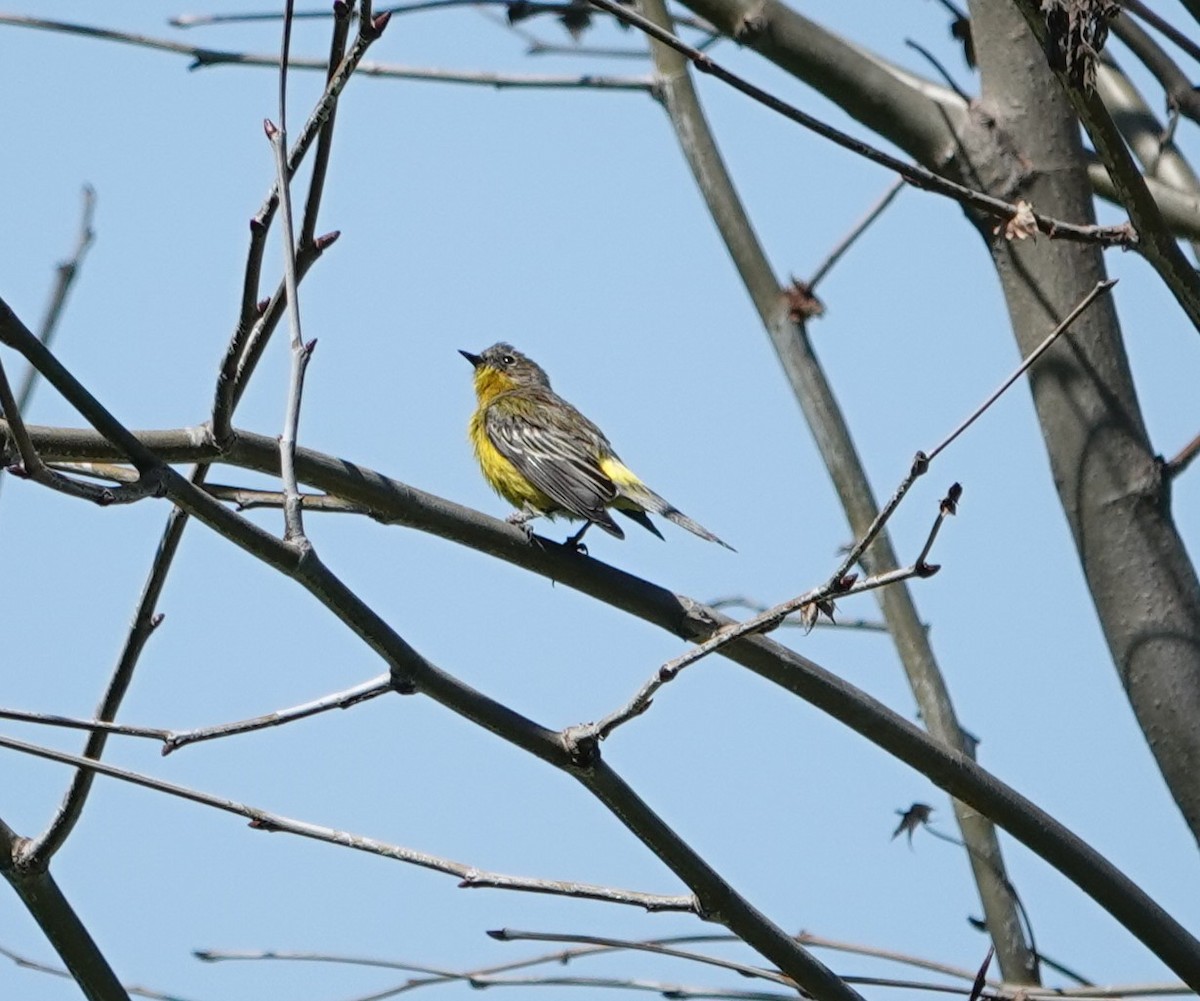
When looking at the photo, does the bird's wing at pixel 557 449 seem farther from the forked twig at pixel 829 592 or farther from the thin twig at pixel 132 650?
the forked twig at pixel 829 592

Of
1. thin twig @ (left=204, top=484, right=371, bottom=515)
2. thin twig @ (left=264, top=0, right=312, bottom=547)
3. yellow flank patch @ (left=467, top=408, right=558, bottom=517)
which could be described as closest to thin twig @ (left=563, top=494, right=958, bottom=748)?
thin twig @ (left=264, top=0, right=312, bottom=547)

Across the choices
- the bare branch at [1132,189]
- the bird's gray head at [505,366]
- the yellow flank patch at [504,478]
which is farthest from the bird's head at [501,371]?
the bare branch at [1132,189]

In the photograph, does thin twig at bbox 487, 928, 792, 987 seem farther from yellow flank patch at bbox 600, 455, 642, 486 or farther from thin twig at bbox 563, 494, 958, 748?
yellow flank patch at bbox 600, 455, 642, 486

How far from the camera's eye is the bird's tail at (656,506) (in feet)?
24.5

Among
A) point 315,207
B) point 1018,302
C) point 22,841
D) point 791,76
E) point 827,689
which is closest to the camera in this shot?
point 315,207

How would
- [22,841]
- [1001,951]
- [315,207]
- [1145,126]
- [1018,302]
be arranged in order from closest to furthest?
[315,207] → [22,841] → [1001,951] → [1018,302] → [1145,126]

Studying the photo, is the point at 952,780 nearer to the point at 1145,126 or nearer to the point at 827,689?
the point at 827,689

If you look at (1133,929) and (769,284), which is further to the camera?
(769,284)

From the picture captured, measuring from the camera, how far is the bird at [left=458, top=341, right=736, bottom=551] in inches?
285

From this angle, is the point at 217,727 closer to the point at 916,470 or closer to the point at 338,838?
the point at 338,838

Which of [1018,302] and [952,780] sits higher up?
[1018,302]

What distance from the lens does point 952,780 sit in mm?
3561

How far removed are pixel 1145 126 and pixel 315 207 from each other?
357 cm

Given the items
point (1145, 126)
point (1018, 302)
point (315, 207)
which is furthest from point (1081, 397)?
point (315, 207)
